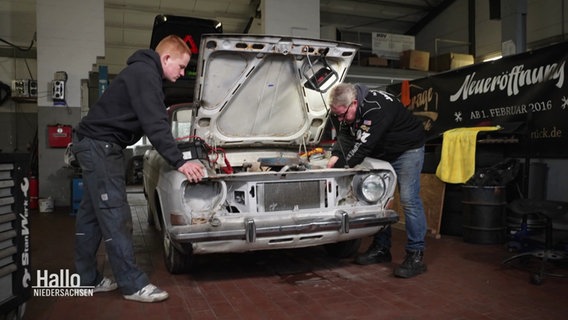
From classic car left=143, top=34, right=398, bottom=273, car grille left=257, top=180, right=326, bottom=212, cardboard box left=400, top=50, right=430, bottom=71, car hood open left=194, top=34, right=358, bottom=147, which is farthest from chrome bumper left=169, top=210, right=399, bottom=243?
cardboard box left=400, top=50, right=430, bottom=71

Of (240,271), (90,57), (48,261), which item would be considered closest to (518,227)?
(240,271)

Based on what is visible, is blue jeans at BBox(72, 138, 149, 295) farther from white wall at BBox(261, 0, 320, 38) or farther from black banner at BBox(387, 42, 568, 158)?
white wall at BBox(261, 0, 320, 38)

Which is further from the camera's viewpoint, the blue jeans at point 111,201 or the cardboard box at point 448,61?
the cardboard box at point 448,61

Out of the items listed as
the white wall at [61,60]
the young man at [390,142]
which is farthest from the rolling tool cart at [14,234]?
the white wall at [61,60]

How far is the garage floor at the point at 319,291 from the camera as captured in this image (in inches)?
106

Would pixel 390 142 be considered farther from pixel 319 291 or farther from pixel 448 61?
pixel 448 61

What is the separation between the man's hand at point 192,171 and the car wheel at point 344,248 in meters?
1.70

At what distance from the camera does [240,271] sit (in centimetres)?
364

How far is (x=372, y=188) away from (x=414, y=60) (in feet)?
32.3

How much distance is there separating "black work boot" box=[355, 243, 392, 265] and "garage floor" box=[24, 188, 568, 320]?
86 mm

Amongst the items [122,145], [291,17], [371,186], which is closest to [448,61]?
[291,17]

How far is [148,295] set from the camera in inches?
112

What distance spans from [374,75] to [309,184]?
9019 millimetres

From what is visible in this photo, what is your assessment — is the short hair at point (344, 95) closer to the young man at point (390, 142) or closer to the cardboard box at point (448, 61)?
the young man at point (390, 142)
